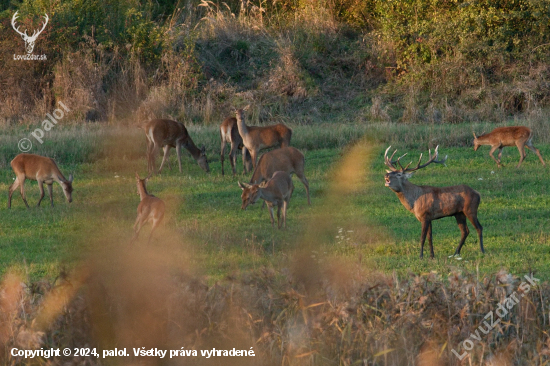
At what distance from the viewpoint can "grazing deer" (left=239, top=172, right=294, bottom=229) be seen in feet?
37.9

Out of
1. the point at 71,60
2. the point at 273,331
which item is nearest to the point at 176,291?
the point at 273,331

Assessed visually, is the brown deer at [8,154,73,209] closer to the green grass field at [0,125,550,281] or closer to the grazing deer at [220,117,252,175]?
the green grass field at [0,125,550,281]

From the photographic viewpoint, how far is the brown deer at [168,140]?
16.5 metres

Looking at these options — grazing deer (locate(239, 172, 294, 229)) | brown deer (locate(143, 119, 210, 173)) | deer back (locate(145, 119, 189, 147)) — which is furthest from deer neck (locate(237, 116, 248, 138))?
grazing deer (locate(239, 172, 294, 229))

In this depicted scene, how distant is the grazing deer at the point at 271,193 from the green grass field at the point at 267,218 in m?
0.33

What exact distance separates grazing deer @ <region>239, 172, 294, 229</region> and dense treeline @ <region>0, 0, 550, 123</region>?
11001 millimetres

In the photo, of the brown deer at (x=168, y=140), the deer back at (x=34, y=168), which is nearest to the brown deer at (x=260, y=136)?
the brown deer at (x=168, y=140)

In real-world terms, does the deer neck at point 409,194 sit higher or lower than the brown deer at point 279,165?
higher

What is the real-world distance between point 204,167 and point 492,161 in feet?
20.4

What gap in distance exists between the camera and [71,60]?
2423 cm

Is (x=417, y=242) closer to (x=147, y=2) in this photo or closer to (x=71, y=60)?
(x=71, y=60)

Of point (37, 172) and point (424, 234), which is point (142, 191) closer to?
point (37, 172)

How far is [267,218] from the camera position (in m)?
12.2

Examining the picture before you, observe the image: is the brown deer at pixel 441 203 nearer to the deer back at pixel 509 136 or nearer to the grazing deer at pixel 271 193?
the grazing deer at pixel 271 193
